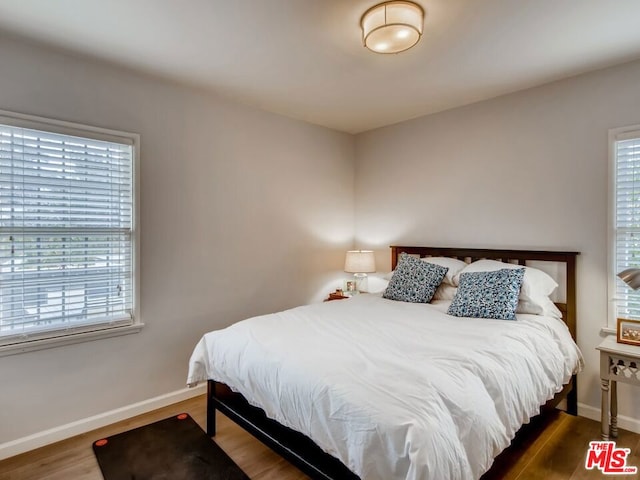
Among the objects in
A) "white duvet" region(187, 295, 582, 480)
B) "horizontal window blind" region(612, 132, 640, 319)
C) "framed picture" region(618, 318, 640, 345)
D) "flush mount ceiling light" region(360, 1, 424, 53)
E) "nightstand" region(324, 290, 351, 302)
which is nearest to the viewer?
"white duvet" region(187, 295, 582, 480)

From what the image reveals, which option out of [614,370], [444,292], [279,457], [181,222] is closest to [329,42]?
[181,222]

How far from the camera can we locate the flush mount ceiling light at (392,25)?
1.85m

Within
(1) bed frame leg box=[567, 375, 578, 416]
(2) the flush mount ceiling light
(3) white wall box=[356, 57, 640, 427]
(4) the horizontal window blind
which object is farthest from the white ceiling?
(1) bed frame leg box=[567, 375, 578, 416]

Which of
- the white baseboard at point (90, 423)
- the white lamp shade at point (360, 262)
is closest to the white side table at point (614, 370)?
the white lamp shade at point (360, 262)

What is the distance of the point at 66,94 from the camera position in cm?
240

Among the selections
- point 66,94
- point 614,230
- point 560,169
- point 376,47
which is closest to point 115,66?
point 66,94

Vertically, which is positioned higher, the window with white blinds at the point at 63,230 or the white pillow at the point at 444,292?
the window with white blinds at the point at 63,230

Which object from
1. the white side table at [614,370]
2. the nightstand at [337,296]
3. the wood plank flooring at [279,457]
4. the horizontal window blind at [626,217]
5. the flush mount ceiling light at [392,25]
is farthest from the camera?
the nightstand at [337,296]

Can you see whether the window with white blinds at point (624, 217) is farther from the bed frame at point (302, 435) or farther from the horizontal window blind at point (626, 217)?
the bed frame at point (302, 435)

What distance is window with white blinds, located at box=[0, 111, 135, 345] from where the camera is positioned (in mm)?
2209

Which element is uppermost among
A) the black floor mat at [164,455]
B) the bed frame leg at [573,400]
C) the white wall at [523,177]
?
the white wall at [523,177]

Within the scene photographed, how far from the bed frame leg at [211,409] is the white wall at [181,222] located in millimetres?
665

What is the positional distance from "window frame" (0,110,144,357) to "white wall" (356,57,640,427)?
8.10ft

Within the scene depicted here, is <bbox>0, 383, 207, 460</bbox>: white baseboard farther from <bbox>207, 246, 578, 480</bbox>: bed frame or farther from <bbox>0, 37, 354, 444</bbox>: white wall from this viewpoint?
<bbox>207, 246, 578, 480</bbox>: bed frame
